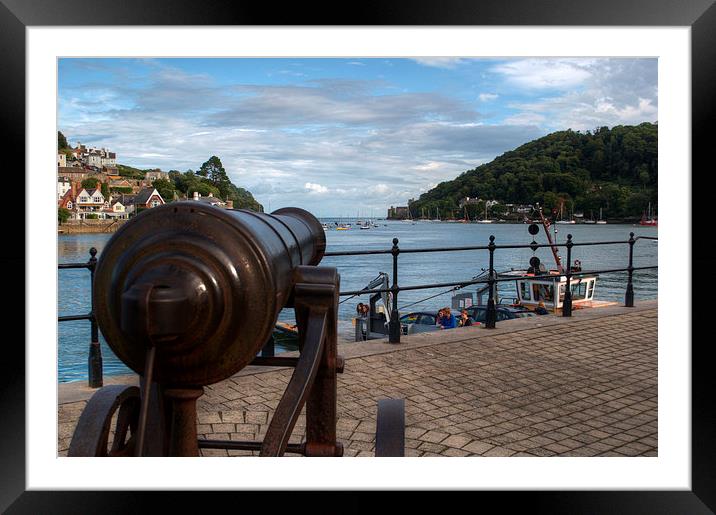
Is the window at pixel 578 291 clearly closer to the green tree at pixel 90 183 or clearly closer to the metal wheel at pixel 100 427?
the green tree at pixel 90 183

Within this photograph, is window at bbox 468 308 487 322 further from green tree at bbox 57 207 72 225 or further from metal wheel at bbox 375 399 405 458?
metal wheel at bbox 375 399 405 458

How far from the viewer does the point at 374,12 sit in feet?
5.57

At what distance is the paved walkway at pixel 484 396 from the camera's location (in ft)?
11.4

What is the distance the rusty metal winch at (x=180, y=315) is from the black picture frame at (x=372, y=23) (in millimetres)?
184

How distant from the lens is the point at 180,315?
1.47m

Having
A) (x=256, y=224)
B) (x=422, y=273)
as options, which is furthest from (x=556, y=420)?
(x=422, y=273)

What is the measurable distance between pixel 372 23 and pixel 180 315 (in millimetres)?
961

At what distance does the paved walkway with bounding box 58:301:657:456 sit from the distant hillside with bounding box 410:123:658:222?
7648 millimetres

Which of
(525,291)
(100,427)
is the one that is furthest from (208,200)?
(525,291)

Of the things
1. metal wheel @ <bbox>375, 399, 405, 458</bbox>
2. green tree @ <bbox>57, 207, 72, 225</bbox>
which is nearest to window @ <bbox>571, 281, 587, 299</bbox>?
green tree @ <bbox>57, 207, 72, 225</bbox>

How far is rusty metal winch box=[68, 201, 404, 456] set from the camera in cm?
151

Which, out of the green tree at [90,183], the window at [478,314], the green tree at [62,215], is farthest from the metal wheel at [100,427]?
the window at [478,314]

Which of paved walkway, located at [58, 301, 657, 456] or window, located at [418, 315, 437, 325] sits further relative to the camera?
window, located at [418, 315, 437, 325]

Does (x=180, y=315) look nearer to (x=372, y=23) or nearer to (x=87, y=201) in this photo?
(x=372, y=23)
